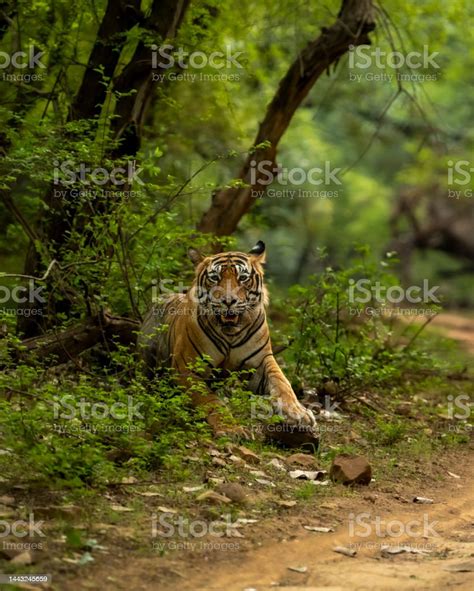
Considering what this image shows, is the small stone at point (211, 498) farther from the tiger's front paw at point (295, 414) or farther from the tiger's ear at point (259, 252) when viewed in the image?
the tiger's ear at point (259, 252)

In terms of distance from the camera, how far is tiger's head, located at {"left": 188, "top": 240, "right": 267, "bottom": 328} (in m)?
8.70

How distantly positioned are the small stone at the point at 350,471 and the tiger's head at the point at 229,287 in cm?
173

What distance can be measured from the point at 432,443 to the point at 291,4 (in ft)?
20.8

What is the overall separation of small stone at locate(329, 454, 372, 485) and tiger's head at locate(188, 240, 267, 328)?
5.68 ft

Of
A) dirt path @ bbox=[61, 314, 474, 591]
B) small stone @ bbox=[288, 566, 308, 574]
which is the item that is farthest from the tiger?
small stone @ bbox=[288, 566, 308, 574]

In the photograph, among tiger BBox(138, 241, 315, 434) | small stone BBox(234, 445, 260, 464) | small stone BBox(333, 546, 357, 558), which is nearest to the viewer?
small stone BBox(333, 546, 357, 558)

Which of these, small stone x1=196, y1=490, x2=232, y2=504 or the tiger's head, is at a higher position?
the tiger's head

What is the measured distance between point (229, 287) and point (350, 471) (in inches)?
78.9

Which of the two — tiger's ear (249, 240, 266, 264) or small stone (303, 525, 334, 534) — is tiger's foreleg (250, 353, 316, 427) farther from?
small stone (303, 525, 334, 534)

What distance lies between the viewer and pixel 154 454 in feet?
22.7

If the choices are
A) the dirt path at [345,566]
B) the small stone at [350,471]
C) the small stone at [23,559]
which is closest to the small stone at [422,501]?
the small stone at [350,471]

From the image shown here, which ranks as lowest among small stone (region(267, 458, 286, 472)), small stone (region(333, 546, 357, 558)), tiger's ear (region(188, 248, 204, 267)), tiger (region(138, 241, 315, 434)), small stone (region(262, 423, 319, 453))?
small stone (region(333, 546, 357, 558))

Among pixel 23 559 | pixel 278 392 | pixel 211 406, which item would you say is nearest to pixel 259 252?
pixel 278 392

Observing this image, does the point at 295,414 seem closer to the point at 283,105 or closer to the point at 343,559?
the point at 343,559
